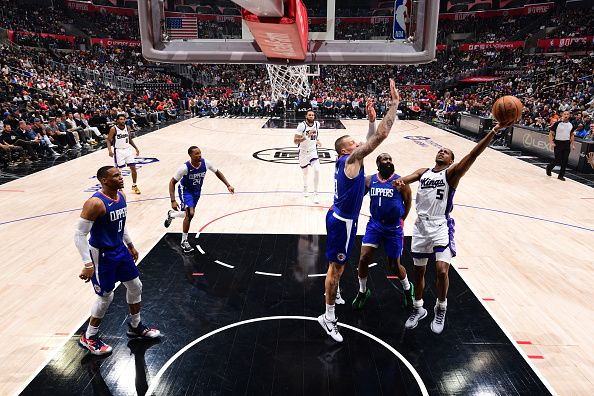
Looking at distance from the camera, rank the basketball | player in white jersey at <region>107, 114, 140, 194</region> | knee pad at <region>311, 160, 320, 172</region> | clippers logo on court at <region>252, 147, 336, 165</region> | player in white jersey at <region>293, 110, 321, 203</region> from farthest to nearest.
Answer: clippers logo on court at <region>252, 147, 336, 165</region> → player in white jersey at <region>107, 114, 140, 194</region> → knee pad at <region>311, 160, 320, 172</region> → player in white jersey at <region>293, 110, 321, 203</region> → the basketball

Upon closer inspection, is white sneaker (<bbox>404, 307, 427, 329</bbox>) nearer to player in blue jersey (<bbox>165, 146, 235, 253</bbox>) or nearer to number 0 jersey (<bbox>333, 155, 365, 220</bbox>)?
number 0 jersey (<bbox>333, 155, 365, 220</bbox>)

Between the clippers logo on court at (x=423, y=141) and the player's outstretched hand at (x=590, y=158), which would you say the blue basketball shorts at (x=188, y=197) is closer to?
the player's outstretched hand at (x=590, y=158)

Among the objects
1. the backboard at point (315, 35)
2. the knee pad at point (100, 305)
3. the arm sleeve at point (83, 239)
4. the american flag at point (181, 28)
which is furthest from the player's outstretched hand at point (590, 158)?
the arm sleeve at point (83, 239)

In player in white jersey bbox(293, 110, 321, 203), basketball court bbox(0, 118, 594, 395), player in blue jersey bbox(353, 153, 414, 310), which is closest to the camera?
basketball court bbox(0, 118, 594, 395)

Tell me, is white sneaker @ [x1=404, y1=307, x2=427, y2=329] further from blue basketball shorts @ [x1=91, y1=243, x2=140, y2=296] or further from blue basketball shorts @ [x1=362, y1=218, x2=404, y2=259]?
blue basketball shorts @ [x1=91, y1=243, x2=140, y2=296]

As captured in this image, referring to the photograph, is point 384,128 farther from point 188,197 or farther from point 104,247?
point 188,197

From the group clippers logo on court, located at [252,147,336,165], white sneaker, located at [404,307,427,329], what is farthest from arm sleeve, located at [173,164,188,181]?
clippers logo on court, located at [252,147,336,165]

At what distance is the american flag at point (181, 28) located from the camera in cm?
595

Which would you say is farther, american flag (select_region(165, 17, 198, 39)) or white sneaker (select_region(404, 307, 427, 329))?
american flag (select_region(165, 17, 198, 39))

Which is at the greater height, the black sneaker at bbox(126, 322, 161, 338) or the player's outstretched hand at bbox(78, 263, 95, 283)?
the player's outstretched hand at bbox(78, 263, 95, 283)

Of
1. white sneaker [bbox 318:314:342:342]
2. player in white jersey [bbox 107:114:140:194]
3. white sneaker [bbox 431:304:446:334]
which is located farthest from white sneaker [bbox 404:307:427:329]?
player in white jersey [bbox 107:114:140:194]

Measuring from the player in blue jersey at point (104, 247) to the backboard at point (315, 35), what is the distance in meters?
2.86

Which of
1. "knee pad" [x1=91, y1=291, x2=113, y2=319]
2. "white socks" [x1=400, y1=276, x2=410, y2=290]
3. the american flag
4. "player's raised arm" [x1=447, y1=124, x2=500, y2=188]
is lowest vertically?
"white socks" [x1=400, y1=276, x2=410, y2=290]

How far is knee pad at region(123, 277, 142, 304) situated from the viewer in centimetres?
396
